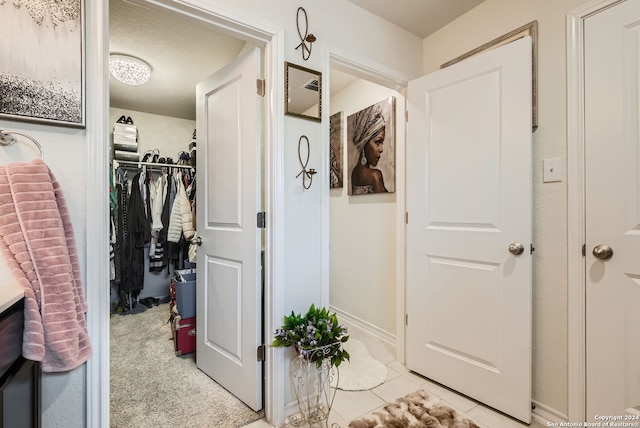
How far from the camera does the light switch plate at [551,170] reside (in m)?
1.44

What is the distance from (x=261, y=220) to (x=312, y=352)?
699 millimetres

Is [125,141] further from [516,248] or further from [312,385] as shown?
[516,248]

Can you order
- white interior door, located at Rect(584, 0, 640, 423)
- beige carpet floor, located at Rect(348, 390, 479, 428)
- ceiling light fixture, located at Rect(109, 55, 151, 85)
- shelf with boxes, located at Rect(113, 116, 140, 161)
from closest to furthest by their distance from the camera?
white interior door, located at Rect(584, 0, 640, 423)
beige carpet floor, located at Rect(348, 390, 479, 428)
ceiling light fixture, located at Rect(109, 55, 151, 85)
shelf with boxes, located at Rect(113, 116, 140, 161)

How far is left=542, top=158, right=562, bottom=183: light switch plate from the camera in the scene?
1.44m

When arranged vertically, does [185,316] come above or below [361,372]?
above

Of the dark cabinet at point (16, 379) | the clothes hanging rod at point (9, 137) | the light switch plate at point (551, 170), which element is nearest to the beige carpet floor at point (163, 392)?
the dark cabinet at point (16, 379)

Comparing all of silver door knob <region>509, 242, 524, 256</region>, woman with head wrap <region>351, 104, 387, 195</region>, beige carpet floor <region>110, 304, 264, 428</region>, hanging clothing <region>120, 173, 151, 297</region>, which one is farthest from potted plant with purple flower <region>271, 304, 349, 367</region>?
hanging clothing <region>120, 173, 151, 297</region>

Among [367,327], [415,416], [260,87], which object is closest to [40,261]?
[260,87]

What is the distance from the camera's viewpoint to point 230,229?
1.69 m

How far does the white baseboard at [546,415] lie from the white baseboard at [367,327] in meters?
0.98

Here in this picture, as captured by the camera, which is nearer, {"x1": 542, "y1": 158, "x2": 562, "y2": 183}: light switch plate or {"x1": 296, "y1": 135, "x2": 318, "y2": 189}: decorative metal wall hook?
{"x1": 542, "y1": 158, "x2": 562, "y2": 183}: light switch plate

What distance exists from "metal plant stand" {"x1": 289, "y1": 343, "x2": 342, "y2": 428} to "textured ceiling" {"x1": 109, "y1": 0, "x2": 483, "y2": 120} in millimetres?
1675

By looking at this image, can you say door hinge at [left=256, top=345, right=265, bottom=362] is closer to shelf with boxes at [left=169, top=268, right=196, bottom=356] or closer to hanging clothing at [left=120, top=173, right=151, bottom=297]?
shelf with boxes at [left=169, top=268, right=196, bottom=356]

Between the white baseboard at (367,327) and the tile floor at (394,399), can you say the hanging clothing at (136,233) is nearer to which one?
the white baseboard at (367,327)
